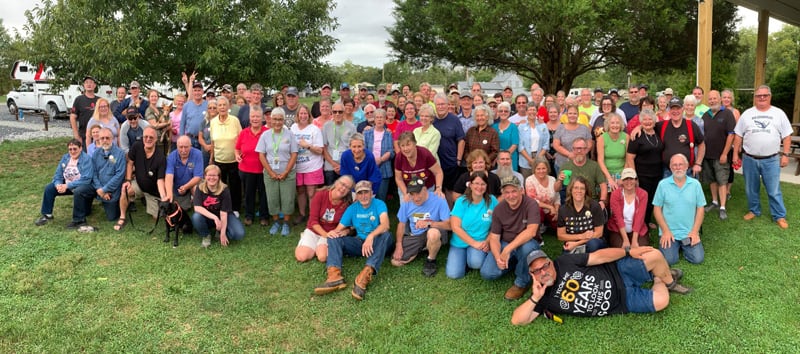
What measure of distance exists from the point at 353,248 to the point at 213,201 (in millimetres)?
1873

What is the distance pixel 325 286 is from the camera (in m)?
4.39

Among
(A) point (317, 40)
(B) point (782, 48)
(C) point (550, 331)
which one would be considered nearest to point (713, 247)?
(C) point (550, 331)

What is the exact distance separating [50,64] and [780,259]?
39.9ft

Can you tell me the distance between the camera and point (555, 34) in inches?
A: 536

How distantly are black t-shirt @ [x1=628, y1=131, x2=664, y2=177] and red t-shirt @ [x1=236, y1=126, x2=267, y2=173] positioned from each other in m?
4.52

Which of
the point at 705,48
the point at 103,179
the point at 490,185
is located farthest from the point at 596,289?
the point at 705,48

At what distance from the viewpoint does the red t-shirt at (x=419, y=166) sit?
532 cm

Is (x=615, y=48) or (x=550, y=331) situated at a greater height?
(x=615, y=48)

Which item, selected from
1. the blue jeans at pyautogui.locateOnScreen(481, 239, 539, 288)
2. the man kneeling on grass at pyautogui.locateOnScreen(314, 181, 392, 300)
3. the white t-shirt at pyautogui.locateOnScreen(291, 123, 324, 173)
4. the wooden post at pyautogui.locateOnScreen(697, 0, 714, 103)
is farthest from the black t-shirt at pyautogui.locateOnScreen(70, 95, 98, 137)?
the wooden post at pyautogui.locateOnScreen(697, 0, 714, 103)

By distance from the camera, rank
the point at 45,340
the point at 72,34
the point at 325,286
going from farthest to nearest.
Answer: the point at 72,34 → the point at 325,286 → the point at 45,340

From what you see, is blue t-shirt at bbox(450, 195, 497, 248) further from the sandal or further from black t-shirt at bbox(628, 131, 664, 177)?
the sandal

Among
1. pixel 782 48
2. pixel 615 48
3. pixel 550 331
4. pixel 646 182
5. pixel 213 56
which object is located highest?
pixel 782 48

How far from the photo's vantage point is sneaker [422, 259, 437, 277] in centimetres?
477

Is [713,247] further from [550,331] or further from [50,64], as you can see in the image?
[50,64]
